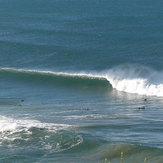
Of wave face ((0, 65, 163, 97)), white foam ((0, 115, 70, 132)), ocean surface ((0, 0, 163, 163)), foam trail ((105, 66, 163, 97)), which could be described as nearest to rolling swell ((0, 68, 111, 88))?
wave face ((0, 65, 163, 97))

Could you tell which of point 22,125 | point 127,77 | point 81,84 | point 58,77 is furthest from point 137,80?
point 22,125

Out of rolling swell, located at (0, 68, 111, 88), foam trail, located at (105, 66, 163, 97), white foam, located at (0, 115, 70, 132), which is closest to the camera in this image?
white foam, located at (0, 115, 70, 132)

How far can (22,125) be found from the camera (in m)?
44.6

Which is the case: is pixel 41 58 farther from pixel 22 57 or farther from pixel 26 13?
pixel 26 13

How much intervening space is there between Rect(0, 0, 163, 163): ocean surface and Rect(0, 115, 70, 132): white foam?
70mm

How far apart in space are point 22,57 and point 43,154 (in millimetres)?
Result: 38138

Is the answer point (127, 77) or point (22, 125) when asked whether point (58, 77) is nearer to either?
point (127, 77)

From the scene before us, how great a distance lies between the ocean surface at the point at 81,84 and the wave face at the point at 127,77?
0.10m

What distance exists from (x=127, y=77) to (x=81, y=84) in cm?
471

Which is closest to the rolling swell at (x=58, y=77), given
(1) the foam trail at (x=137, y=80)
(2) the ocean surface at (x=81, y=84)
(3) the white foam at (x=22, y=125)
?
(2) the ocean surface at (x=81, y=84)

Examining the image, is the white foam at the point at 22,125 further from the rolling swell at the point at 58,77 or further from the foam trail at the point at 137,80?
the rolling swell at the point at 58,77

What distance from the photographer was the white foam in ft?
143

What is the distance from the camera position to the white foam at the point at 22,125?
4366cm

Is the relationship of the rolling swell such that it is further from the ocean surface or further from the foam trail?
the foam trail
